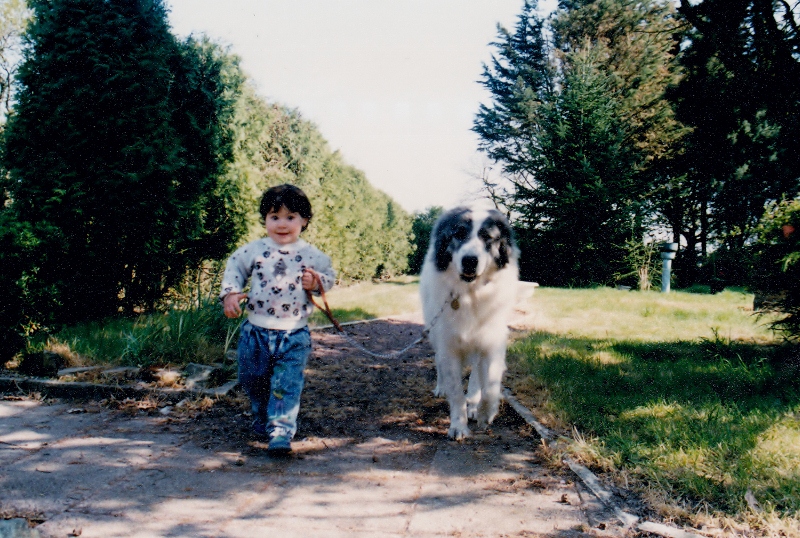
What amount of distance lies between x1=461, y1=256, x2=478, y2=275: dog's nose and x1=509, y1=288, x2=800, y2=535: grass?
1.25 meters

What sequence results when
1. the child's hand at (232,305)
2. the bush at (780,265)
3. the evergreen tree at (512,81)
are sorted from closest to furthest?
the child's hand at (232,305)
the bush at (780,265)
the evergreen tree at (512,81)

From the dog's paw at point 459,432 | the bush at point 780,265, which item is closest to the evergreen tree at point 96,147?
the dog's paw at point 459,432

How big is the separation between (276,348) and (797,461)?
3.03 meters

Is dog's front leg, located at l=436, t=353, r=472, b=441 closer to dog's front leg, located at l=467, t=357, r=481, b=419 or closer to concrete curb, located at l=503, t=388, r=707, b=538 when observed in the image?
dog's front leg, located at l=467, t=357, r=481, b=419

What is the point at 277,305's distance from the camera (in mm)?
3221

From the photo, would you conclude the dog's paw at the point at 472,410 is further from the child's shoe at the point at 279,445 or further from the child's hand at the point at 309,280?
the child's hand at the point at 309,280

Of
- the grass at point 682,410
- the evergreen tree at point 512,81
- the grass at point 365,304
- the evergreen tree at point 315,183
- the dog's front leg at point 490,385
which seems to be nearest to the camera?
the grass at point 682,410

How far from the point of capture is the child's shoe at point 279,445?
3.06 metres

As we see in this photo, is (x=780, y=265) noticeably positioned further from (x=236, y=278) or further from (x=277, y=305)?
(x=236, y=278)

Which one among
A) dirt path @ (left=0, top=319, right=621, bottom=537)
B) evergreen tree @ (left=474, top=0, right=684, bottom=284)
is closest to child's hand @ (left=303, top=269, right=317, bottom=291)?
dirt path @ (left=0, top=319, right=621, bottom=537)

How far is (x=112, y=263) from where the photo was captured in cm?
614

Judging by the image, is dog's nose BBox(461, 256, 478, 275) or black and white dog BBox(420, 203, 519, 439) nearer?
dog's nose BBox(461, 256, 478, 275)

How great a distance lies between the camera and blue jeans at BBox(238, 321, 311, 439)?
3.15 metres

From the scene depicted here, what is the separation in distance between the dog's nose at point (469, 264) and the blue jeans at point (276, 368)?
1137 millimetres
